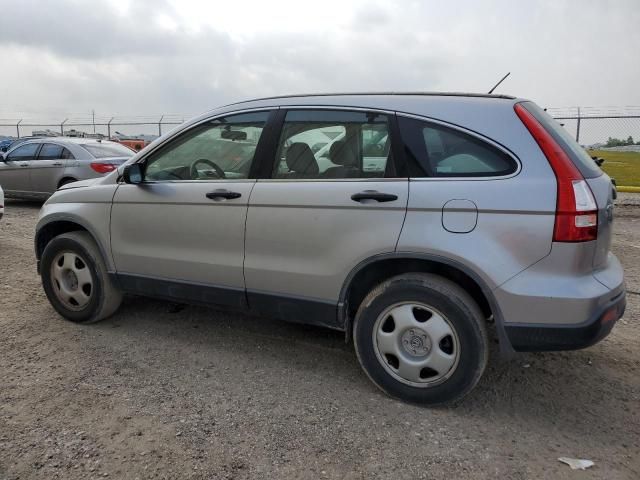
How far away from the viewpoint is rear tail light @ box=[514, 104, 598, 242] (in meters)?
2.54

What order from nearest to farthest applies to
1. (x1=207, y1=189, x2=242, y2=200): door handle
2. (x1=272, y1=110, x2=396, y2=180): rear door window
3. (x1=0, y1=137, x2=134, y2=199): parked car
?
(x1=272, y1=110, x2=396, y2=180): rear door window < (x1=207, y1=189, x2=242, y2=200): door handle < (x1=0, y1=137, x2=134, y2=199): parked car

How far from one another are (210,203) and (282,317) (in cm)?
90

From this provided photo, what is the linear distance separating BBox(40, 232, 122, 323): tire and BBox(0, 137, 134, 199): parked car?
6.00m

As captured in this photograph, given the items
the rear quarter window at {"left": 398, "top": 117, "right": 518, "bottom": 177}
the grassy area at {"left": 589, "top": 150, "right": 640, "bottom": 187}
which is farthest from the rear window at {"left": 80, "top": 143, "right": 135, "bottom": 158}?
the grassy area at {"left": 589, "top": 150, "right": 640, "bottom": 187}

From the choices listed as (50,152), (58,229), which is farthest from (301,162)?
(50,152)

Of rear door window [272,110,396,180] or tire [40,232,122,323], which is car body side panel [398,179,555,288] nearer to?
rear door window [272,110,396,180]

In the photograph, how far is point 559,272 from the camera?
8.50 feet

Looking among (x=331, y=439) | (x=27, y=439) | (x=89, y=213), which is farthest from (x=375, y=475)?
(x=89, y=213)

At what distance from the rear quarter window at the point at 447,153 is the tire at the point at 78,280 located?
8.40 feet

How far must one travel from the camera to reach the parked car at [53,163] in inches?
397

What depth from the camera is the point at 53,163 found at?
10.4 m

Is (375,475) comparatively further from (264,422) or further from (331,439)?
(264,422)

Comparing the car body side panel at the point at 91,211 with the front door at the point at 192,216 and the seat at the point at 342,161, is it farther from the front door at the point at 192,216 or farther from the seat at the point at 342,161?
the seat at the point at 342,161

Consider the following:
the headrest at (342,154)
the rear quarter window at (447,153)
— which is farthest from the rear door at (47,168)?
the rear quarter window at (447,153)
